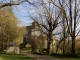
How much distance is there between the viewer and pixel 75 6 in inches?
1580

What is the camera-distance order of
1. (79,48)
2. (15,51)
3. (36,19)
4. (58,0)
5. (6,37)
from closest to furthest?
1. (79,48)
2. (58,0)
3. (36,19)
4. (15,51)
5. (6,37)

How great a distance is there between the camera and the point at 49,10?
44.9 meters

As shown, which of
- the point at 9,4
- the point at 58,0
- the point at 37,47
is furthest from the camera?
the point at 37,47

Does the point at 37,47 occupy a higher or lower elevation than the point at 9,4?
lower

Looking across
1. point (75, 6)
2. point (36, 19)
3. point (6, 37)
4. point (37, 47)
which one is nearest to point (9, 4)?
point (75, 6)

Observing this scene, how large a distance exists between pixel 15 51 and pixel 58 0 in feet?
56.3

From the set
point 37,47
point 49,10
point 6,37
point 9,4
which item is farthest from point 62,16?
point 6,37

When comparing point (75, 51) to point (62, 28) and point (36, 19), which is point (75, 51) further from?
point (36, 19)

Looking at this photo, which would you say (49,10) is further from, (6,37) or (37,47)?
(6,37)

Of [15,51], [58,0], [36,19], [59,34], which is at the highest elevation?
[58,0]

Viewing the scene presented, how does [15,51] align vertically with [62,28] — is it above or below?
below

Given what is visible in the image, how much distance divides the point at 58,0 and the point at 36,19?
6.79 metres

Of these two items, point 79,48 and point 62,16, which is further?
point 62,16

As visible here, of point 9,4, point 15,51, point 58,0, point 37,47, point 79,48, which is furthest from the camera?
point 37,47
